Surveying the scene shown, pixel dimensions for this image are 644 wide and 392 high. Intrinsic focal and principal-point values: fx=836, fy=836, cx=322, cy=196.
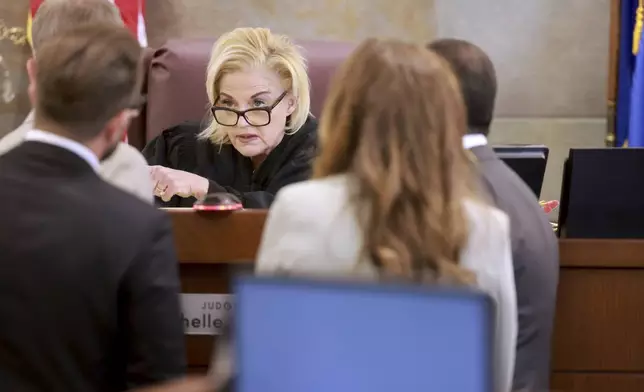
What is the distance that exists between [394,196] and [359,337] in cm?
35

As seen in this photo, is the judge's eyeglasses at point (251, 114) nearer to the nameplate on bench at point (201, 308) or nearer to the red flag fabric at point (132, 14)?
the nameplate on bench at point (201, 308)

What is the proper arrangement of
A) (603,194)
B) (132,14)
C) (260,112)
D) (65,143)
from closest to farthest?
1. (65,143)
2. (603,194)
3. (260,112)
4. (132,14)

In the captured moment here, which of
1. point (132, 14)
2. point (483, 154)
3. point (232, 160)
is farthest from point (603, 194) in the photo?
point (132, 14)

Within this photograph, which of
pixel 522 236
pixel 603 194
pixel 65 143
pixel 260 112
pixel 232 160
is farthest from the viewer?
pixel 232 160

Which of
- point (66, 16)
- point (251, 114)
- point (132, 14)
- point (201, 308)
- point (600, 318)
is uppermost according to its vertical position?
point (66, 16)

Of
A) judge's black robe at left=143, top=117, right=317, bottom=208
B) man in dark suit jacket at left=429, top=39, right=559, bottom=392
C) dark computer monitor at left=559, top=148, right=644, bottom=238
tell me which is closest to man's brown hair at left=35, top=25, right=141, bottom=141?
man in dark suit jacket at left=429, top=39, right=559, bottom=392

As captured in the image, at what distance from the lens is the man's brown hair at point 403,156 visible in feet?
4.00

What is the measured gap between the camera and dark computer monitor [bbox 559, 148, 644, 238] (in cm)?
187

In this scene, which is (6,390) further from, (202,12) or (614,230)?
(202,12)

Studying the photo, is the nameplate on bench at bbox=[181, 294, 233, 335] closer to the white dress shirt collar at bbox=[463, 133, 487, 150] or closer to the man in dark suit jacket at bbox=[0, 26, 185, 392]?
the man in dark suit jacket at bbox=[0, 26, 185, 392]

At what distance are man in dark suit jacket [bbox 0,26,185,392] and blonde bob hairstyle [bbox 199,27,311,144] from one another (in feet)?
3.51

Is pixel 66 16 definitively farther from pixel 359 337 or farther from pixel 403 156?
pixel 359 337

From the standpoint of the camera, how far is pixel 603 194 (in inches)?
75.2

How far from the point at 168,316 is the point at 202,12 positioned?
2.59m
